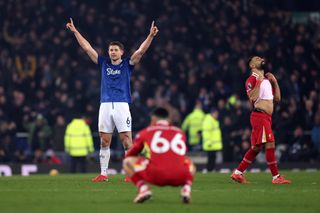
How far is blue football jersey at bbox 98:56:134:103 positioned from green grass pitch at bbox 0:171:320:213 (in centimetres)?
166

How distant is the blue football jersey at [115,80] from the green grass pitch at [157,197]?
1664 millimetres

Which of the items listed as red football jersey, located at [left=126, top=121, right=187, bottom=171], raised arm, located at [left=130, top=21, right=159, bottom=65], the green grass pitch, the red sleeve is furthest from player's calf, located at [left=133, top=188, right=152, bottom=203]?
raised arm, located at [left=130, top=21, right=159, bottom=65]

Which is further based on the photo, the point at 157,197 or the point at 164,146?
the point at 157,197

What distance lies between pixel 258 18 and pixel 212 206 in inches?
956

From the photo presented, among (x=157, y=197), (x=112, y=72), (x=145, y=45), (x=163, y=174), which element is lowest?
(x=157, y=197)

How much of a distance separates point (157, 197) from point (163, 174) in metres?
1.71

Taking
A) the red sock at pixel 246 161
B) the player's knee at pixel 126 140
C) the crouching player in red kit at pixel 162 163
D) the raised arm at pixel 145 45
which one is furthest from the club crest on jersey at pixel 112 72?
the crouching player in red kit at pixel 162 163

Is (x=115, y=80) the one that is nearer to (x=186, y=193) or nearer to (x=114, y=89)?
(x=114, y=89)

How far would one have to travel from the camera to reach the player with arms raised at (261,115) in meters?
19.0

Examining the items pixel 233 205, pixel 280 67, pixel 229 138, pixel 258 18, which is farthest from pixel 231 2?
pixel 233 205

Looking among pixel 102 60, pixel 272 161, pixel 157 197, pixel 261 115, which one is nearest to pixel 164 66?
pixel 102 60

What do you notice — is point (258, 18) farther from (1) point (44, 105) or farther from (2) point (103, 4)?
(1) point (44, 105)

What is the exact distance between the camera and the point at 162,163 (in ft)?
45.2

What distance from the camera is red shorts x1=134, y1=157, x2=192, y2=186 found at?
13.8 m
